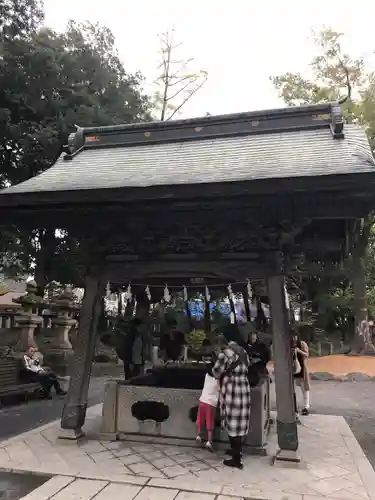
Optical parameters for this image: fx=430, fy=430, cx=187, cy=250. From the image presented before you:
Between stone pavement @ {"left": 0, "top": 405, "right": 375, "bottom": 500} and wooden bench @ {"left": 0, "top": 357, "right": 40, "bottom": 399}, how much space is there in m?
3.22

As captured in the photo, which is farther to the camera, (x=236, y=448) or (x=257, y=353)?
(x=257, y=353)

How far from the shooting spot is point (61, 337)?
14.2 metres

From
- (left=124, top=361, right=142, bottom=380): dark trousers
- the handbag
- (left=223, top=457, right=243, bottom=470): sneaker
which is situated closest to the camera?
(left=223, top=457, right=243, bottom=470): sneaker

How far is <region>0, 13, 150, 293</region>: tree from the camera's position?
51.4 ft

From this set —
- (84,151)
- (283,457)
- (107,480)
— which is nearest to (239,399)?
(283,457)

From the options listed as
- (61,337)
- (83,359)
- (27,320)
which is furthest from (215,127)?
(61,337)

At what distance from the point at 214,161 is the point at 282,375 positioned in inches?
125

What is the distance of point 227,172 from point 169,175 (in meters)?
0.81

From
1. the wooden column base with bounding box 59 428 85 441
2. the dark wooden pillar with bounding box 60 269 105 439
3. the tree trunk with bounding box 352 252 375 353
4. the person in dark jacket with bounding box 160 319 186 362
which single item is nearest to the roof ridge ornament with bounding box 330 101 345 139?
the dark wooden pillar with bounding box 60 269 105 439

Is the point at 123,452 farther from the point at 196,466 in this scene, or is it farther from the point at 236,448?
the point at 236,448

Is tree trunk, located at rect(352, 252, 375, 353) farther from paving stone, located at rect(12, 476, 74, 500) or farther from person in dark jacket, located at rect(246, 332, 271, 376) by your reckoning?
paving stone, located at rect(12, 476, 74, 500)

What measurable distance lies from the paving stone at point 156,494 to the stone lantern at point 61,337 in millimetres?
9061

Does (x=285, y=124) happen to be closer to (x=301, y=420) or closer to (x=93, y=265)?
(x=93, y=265)

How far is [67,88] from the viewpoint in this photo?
1652 centimetres
